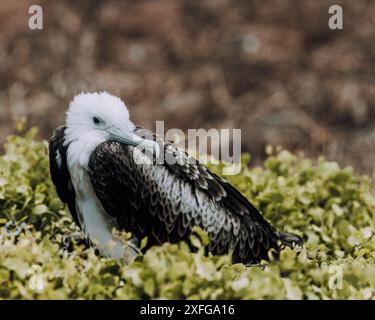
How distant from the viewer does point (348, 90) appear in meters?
11.3

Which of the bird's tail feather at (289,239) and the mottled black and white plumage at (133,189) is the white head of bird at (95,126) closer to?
the mottled black and white plumage at (133,189)

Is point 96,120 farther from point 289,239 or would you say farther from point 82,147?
point 289,239

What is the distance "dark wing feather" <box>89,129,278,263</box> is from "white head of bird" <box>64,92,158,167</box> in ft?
0.24

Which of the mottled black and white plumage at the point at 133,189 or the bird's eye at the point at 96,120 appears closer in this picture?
the mottled black and white plumage at the point at 133,189

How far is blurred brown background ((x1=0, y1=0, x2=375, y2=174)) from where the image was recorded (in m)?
10.8

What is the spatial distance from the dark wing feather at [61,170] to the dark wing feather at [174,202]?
0.97 feet

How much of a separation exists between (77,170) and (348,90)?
274 inches

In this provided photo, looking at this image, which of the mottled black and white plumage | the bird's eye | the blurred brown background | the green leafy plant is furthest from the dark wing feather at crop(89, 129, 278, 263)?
the blurred brown background

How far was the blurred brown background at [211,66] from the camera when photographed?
35.4 feet

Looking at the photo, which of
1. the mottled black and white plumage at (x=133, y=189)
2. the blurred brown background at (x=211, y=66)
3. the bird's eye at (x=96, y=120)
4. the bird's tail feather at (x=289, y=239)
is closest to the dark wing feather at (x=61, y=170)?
the mottled black and white plumage at (x=133, y=189)

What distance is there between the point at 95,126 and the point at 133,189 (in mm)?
495

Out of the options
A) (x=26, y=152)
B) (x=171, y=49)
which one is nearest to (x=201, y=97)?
(x=171, y=49)
